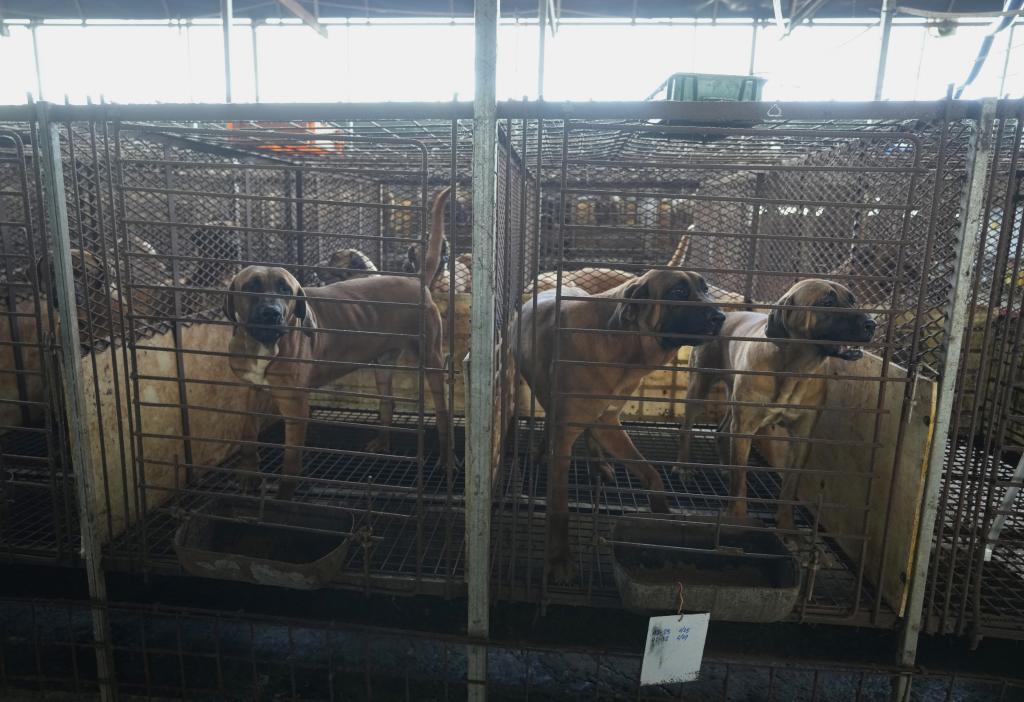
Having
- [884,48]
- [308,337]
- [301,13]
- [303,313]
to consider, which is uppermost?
[301,13]

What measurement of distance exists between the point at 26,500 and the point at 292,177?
3.28m

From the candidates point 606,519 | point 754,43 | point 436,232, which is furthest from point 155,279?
point 754,43

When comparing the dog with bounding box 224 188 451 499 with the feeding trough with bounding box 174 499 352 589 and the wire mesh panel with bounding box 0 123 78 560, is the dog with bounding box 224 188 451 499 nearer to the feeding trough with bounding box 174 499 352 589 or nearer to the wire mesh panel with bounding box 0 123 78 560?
the feeding trough with bounding box 174 499 352 589

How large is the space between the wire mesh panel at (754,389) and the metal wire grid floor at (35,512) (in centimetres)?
203

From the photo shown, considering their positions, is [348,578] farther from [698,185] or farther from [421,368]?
[698,185]

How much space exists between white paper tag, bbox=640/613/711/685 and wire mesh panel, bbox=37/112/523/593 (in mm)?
865

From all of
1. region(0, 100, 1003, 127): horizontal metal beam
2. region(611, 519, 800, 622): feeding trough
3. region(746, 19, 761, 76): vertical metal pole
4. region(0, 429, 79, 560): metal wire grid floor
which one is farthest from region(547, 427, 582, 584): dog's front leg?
region(746, 19, 761, 76): vertical metal pole

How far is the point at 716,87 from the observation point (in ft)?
9.10

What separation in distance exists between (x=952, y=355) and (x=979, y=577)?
3.02ft

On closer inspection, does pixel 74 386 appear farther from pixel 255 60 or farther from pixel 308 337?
pixel 255 60

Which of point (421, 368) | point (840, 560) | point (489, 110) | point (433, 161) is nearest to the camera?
point (489, 110)

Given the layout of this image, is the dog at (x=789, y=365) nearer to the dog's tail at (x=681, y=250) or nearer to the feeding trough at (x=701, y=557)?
the feeding trough at (x=701, y=557)

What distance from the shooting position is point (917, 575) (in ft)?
7.95

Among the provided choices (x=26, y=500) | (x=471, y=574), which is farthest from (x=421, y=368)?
(x=26, y=500)
